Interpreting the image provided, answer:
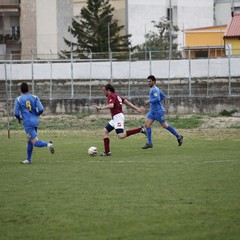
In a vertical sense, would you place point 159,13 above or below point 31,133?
above

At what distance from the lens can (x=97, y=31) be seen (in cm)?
7175

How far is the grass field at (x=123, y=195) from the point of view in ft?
36.7

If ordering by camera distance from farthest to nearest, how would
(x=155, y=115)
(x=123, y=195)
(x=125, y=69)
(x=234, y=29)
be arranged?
(x=234, y=29)
(x=125, y=69)
(x=155, y=115)
(x=123, y=195)

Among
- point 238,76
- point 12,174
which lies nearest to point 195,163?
point 12,174

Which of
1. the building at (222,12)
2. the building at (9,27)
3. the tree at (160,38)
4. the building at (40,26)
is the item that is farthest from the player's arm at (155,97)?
the building at (222,12)

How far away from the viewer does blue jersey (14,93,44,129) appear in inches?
815

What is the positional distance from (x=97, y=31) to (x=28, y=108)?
51.4 meters

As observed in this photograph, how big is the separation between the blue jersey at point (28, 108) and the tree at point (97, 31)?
48623 mm

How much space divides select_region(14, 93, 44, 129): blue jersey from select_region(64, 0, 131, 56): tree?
48623 mm

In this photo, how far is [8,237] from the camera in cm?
1093

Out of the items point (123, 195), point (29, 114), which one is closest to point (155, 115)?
point (29, 114)

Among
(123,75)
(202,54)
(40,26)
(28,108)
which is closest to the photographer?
(28,108)

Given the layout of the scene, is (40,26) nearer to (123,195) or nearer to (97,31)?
(97,31)

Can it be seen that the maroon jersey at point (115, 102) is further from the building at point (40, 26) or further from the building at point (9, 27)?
the building at point (9, 27)
